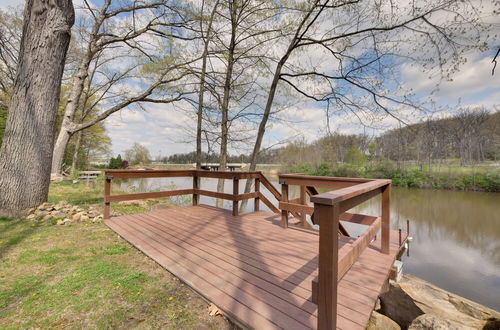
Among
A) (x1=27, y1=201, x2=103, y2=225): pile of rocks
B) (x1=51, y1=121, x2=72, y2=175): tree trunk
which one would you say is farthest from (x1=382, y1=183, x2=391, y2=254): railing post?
(x1=51, y1=121, x2=72, y2=175): tree trunk

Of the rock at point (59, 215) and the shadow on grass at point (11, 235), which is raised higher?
the rock at point (59, 215)

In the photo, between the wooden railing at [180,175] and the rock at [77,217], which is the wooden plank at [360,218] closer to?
the wooden railing at [180,175]

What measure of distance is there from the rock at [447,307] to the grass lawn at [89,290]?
2.70 meters

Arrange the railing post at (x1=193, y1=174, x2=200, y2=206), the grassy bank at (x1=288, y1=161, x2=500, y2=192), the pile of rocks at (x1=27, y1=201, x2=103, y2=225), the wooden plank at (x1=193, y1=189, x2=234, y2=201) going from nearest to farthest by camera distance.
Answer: the pile of rocks at (x1=27, y1=201, x2=103, y2=225)
the wooden plank at (x1=193, y1=189, x2=234, y2=201)
the railing post at (x1=193, y1=174, x2=200, y2=206)
the grassy bank at (x1=288, y1=161, x2=500, y2=192)

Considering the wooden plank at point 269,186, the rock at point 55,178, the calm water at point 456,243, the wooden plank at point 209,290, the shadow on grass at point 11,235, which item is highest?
the wooden plank at point 269,186

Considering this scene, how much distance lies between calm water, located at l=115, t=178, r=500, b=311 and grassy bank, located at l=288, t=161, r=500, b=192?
3687 mm

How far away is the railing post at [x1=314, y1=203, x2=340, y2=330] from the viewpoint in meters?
1.25

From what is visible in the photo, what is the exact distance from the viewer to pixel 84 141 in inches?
792

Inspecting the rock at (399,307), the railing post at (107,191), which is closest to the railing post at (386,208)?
the rock at (399,307)

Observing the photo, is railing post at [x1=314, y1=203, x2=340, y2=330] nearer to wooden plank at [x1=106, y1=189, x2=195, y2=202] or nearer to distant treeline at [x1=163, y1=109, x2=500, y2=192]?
wooden plank at [x1=106, y1=189, x2=195, y2=202]

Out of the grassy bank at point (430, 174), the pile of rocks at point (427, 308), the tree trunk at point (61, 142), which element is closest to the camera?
the pile of rocks at point (427, 308)

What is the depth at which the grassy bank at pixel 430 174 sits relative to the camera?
17141 mm

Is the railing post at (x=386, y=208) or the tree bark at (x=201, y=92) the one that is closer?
the railing post at (x=386, y=208)

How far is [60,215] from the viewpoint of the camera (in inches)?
159
